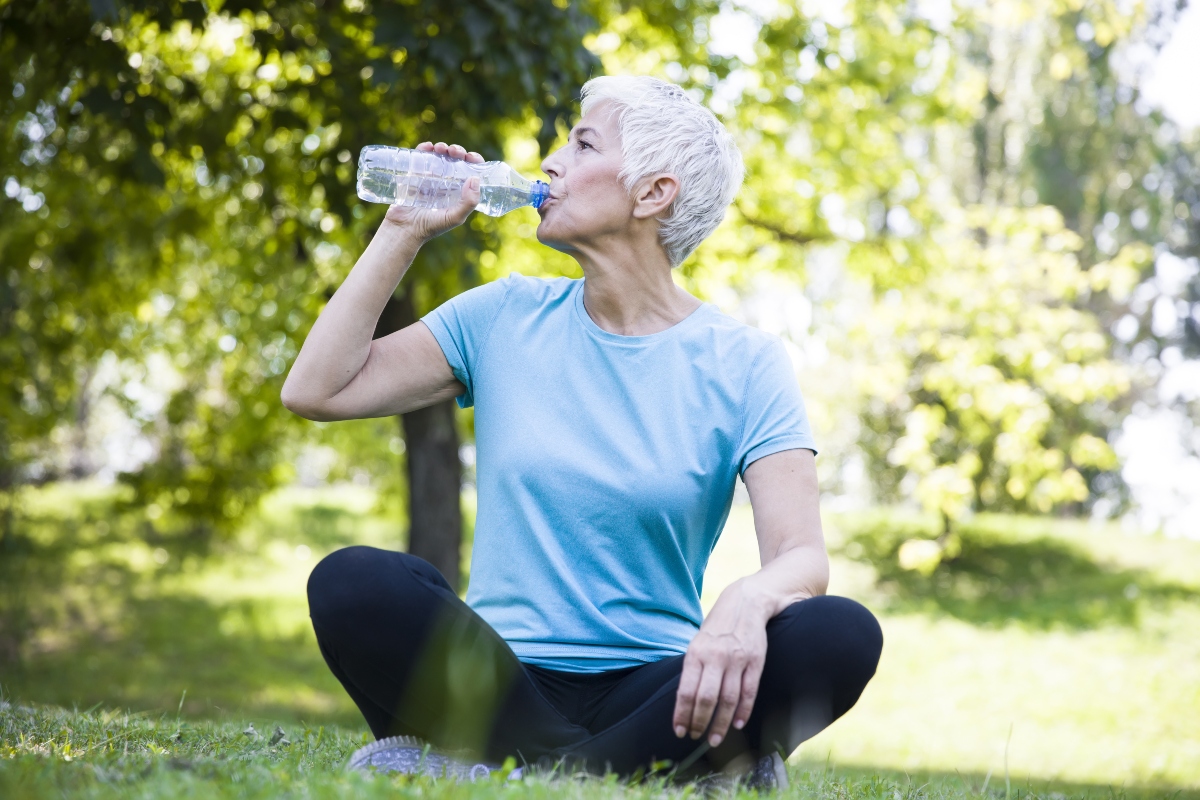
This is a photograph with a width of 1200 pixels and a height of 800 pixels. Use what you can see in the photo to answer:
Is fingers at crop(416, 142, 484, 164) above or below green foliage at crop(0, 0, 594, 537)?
below

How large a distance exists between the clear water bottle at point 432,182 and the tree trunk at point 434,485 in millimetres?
4385

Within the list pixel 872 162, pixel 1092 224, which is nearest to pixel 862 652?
pixel 872 162

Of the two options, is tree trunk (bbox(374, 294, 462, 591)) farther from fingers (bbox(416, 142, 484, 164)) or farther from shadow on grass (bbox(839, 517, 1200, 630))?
shadow on grass (bbox(839, 517, 1200, 630))

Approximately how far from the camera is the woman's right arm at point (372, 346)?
2.54 m

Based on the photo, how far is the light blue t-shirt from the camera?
8.00 ft

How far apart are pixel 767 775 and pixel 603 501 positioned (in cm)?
70

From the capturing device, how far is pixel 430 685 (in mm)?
2213

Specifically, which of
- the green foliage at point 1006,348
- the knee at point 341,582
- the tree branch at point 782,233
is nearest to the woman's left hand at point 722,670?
the knee at point 341,582

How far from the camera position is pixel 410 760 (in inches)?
90.0

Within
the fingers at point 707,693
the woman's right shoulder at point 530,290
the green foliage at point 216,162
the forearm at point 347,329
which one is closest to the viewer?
the fingers at point 707,693

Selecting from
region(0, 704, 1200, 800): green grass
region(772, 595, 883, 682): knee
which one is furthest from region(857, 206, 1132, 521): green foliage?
Answer: region(772, 595, 883, 682): knee

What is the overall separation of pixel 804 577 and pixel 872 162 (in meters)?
6.97

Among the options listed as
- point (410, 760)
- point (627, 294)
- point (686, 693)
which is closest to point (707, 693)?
point (686, 693)

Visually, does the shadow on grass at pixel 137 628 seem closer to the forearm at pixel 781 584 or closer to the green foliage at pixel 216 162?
the green foliage at pixel 216 162
